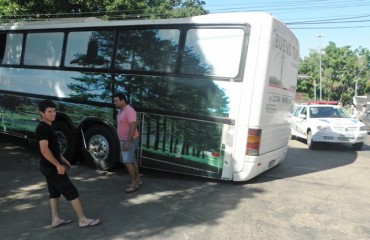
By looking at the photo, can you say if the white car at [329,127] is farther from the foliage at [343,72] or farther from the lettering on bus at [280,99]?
the foliage at [343,72]

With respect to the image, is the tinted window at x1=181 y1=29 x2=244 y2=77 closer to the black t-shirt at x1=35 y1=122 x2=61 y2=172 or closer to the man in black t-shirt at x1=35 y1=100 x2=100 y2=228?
the man in black t-shirt at x1=35 y1=100 x2=100 y2=228

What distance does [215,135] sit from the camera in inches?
282

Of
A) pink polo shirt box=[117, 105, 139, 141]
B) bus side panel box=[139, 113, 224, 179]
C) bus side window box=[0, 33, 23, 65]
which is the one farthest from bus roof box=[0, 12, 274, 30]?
pink polo shirt box=[117, 105, 139, 141]

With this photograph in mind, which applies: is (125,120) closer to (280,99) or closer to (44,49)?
(280,99)

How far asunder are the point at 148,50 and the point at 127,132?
169cm

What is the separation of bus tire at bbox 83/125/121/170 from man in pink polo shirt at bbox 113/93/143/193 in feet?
3.73

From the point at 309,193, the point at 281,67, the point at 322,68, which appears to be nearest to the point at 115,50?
the point at 281,67

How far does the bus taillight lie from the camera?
7.03 metres

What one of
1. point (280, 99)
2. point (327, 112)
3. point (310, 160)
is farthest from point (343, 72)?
point (280, 99)

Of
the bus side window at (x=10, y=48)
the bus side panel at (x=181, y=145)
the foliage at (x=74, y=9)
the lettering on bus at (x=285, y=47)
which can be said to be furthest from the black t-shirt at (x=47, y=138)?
the foliage at (x=74, y=9)

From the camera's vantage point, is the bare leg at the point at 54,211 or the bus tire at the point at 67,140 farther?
the bus tire at the point at 67,140

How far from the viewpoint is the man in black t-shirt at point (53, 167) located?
4977mm

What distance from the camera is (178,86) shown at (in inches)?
293

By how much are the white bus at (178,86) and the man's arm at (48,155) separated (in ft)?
9.29
